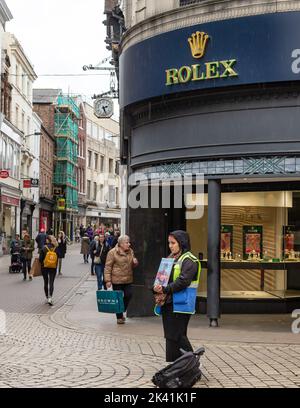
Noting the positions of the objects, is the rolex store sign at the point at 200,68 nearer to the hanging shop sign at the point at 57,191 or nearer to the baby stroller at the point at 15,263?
the baby stroller at the point at 15,263

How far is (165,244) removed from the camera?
12953 mm

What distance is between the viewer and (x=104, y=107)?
29.6m

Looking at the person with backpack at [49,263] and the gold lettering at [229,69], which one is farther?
the person with backpack at [49,263]

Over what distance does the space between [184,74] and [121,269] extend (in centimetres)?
374

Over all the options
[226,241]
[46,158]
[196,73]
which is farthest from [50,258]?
[46,158]

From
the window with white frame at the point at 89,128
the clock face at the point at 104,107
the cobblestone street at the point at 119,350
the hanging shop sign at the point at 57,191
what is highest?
the window with white frame at the point at 89,128

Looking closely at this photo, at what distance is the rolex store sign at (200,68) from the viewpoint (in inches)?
420

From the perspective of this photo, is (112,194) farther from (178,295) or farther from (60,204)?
(178,295)

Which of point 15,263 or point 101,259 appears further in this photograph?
point 15,263

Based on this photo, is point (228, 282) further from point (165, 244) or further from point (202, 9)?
point (202, 9)

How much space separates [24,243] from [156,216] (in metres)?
10.6

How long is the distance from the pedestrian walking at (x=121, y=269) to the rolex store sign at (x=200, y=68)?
315 centimetres

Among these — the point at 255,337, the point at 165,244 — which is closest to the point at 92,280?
the point at 165,244

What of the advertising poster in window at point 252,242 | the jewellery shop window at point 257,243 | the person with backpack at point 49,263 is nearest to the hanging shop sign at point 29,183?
the person with backpack at point 49,263
